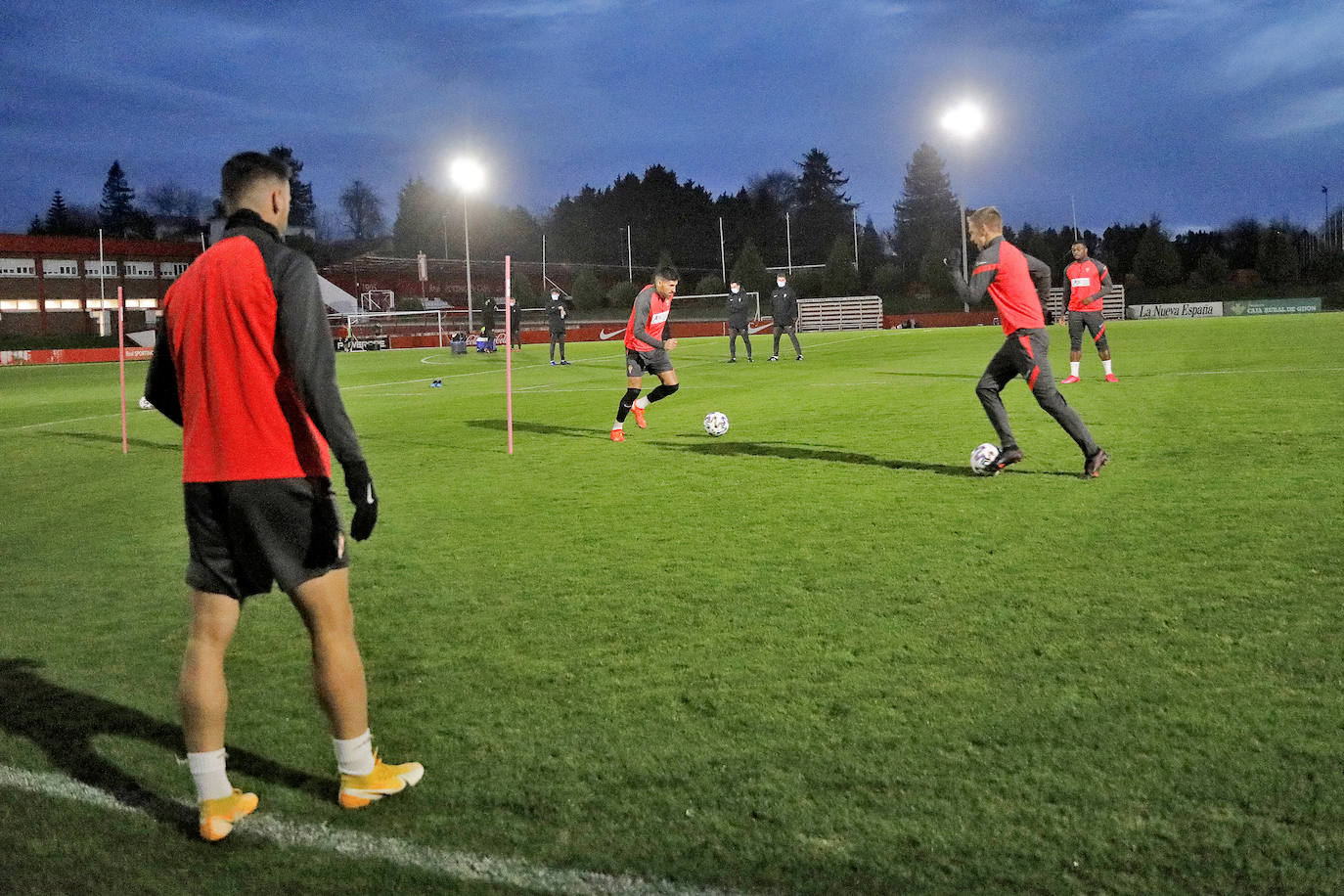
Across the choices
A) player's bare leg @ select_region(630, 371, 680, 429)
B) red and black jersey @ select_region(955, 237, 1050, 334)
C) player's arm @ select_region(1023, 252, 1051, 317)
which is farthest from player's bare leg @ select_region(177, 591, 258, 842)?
player's bare leg @ select_region(630, 371, 680, 429)

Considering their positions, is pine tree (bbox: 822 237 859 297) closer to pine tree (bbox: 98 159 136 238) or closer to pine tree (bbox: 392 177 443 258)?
pine tree (bbox: 392 177 443 258)

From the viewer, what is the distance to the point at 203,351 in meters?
3.51

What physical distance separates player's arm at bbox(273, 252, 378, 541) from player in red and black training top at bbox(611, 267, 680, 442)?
991 centimetres

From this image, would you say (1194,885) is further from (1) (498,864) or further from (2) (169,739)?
(2) (169,739)

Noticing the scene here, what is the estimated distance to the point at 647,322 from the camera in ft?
45.3

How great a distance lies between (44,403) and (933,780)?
2432cm

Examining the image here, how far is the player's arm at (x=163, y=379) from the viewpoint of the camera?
367 cm

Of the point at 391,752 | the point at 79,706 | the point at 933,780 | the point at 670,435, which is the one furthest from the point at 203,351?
the point at 670,435

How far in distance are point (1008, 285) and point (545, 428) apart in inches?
290

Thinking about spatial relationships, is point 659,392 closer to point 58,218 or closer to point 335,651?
point 335,651

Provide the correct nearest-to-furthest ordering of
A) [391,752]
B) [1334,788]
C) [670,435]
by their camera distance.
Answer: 1. [1334,788]
2. [391,752]
3. [670,435]

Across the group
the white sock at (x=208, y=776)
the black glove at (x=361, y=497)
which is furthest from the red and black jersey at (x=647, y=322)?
the white sock at (x=208, y=776)

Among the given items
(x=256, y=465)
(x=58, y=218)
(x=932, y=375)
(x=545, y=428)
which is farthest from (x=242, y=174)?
(x=58, y=218)

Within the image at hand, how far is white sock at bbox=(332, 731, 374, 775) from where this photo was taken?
364 centimetres
